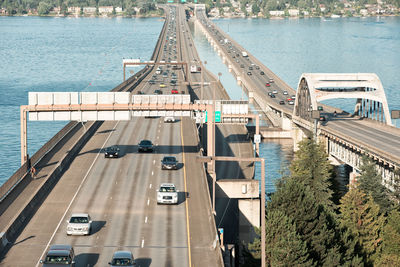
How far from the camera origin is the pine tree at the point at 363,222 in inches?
2518

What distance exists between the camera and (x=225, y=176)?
302 ft

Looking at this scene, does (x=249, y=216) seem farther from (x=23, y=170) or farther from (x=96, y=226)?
(x=23, y=170)

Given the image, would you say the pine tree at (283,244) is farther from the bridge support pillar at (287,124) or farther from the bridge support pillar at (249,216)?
the bridge support pillar at (287,124)

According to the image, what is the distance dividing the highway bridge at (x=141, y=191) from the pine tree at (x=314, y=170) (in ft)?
18.2

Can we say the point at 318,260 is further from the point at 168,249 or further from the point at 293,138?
the point at 293,138

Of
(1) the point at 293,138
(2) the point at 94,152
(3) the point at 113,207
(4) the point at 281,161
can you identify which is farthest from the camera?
(1) the point at 293,138

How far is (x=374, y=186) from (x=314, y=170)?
35.8ft

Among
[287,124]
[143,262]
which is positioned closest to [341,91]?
[287,124]

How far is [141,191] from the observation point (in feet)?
215

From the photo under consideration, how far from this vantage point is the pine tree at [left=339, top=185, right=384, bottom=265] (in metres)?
64.0

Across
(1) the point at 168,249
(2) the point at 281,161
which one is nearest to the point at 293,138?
(2) the point at 281,161

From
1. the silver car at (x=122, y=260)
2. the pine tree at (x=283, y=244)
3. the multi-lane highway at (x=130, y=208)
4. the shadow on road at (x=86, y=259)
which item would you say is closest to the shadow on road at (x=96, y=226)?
the multi-lane highway at (x=130, y=208)

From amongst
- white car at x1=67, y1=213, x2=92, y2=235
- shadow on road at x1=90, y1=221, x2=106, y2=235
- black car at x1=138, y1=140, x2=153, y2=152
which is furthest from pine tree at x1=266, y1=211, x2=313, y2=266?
black car at x1=138, y1=140, x2=153, y2=152

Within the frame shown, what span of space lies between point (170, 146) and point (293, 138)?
1802 inches
